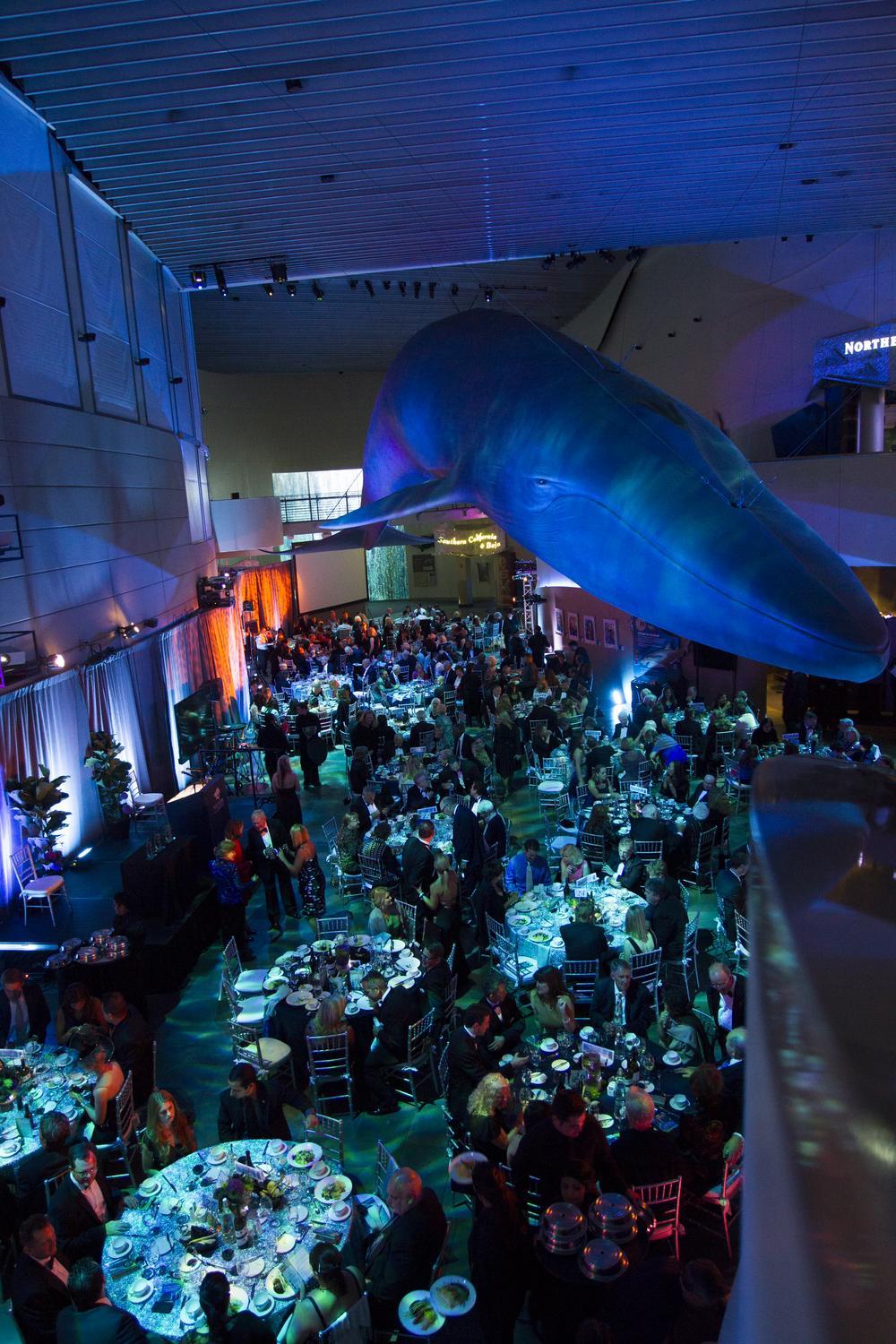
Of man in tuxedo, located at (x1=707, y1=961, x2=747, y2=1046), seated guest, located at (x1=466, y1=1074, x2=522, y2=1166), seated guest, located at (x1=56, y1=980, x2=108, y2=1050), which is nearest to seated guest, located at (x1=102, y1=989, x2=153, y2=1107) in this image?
seated guest, located at (x1=56, y1=980, x2=108, y2=1050)

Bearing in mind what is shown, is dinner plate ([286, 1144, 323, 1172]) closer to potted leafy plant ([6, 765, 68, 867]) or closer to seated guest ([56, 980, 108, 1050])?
seated guest ([56, 980, 108, 1050])

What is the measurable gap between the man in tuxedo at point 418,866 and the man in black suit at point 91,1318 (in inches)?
181

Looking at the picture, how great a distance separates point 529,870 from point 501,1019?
196cm

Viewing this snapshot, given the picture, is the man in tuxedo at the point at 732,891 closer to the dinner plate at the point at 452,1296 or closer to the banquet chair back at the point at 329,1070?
the banquet chair back at the point at 329,1070

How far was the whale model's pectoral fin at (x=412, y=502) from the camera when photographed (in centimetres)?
531

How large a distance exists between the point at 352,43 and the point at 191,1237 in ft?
Answer: 32.2

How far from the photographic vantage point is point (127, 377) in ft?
44.8

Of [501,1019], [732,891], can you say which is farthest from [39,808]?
[732,891]

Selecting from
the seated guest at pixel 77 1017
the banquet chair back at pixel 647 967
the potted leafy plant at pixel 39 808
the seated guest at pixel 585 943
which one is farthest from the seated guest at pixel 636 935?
the potted leafy plant at pixel 39 808

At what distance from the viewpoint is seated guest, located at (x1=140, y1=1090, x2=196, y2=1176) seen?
5152 millimetres

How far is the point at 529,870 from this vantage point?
8.10 meters

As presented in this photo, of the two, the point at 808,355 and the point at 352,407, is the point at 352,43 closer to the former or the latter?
the point at 808,355

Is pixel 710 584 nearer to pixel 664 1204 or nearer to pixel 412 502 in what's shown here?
pixel 412 502

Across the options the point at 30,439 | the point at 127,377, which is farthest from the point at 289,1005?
the point at 127,377
